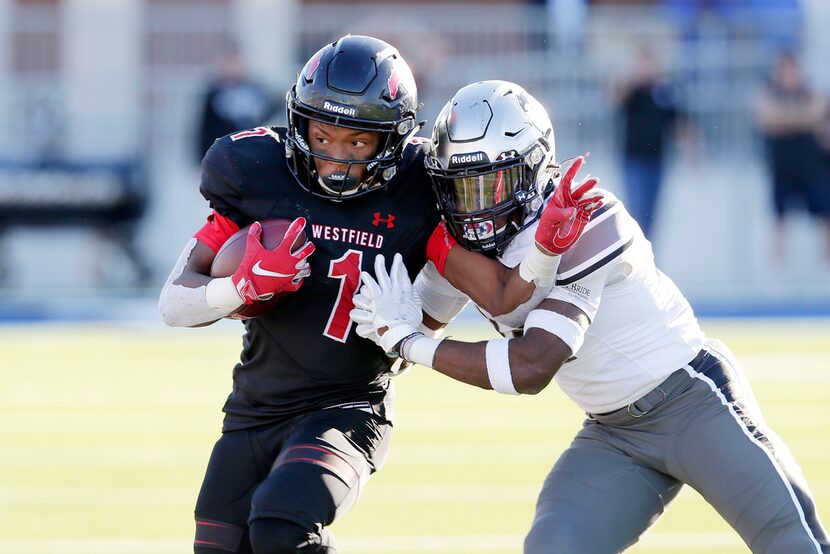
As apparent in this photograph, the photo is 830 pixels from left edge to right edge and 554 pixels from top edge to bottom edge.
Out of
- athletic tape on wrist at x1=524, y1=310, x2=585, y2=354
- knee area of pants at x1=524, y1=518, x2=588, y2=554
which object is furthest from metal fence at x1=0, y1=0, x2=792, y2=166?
knee area of pants at x1=524, y1=518, x2=588, y2=554

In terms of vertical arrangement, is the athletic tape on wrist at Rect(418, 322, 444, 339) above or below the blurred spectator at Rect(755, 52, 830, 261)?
above

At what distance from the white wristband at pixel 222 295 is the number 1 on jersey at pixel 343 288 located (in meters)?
0.30

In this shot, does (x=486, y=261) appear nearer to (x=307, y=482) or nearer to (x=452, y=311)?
(x=452, y=311)

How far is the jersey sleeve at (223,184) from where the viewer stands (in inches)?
153

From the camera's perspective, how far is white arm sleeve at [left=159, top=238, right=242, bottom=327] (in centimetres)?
370

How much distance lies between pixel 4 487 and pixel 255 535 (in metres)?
2.87

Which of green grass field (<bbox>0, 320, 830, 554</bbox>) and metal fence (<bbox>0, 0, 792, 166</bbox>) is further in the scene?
metal fence (<bbox>0, 0, 792, 166</bbox>)

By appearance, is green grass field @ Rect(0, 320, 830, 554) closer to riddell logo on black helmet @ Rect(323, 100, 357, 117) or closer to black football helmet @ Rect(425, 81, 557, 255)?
black football helmet @ Rect(425, 81, 557, 255)

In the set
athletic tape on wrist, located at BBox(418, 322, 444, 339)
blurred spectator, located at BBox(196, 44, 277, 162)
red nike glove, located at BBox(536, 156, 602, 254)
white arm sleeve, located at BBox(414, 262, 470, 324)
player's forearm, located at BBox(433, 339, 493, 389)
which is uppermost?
red nike glove, located at BBox(536, 156, 602, 254)

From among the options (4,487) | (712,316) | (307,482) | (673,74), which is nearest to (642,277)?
(307,482)

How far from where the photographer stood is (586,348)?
151 inches

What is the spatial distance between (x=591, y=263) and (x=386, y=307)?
1.90 feet

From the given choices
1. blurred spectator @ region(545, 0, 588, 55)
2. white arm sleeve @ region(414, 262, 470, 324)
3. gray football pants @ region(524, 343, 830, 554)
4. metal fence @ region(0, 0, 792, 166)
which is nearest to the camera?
gray football pants @ region(524, 343, 830, 554)

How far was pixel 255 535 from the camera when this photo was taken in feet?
11.4
